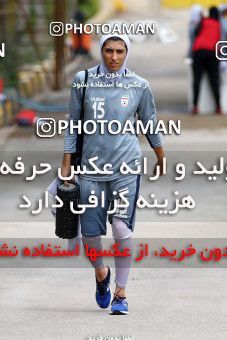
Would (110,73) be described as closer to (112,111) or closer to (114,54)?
(114,54)

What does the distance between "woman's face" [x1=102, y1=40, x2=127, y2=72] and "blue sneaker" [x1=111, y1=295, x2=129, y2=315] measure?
4.63ft

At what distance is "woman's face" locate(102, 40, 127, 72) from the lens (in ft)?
27.3

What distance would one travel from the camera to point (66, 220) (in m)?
8.68

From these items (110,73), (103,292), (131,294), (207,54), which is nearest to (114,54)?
(110,73)

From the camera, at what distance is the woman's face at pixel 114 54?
8336mm

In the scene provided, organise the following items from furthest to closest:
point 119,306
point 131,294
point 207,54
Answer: point 207,54, point 131,294, point 119,306

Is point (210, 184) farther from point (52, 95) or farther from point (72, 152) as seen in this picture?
point (52, 95)

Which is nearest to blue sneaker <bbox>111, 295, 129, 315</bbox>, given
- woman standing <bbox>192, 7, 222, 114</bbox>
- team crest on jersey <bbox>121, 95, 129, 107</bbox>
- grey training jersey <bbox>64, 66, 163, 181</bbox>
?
grey training jersey <bbox>64, 66, 163, 181</bbox>

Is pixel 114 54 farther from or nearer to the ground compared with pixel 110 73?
farther from the ground

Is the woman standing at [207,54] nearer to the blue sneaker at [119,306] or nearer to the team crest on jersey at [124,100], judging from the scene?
the blue sneaker at [119,306]

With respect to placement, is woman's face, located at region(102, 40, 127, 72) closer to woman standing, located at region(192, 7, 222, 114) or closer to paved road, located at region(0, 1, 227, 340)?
paved road, located at region(0, 1, 227, 340)

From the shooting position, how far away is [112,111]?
8406 millimetres

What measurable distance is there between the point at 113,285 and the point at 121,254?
3.53 feet

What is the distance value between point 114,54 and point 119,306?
1.53 m
